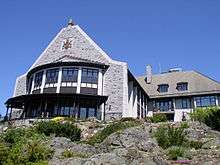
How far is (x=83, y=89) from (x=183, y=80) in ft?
73.9

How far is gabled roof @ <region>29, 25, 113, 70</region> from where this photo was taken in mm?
44781

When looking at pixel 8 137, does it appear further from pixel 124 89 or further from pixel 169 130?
pixel 124 89

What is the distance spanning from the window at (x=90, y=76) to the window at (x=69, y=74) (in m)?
0.94

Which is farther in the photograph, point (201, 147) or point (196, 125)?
point (196, 125)

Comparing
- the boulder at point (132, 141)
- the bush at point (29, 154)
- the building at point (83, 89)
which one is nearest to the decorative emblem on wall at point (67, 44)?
the building at point (83, 89)

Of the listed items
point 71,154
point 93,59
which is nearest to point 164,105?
point 93,59

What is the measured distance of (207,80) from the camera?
2163 inches

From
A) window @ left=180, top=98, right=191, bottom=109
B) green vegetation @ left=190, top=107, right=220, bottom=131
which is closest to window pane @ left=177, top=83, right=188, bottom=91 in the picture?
window @ left=180, top=98, right=191, bottom=109

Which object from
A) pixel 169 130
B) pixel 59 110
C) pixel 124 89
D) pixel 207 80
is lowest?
pixel 169 130

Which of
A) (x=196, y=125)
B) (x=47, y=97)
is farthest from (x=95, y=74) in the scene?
(x=196, y=125)

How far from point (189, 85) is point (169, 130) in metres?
33.6

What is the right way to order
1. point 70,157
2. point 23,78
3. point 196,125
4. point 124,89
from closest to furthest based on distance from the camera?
point 70,157 < point 196,125 < point 124,89 < point 23,78

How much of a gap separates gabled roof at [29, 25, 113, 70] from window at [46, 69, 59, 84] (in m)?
2.99

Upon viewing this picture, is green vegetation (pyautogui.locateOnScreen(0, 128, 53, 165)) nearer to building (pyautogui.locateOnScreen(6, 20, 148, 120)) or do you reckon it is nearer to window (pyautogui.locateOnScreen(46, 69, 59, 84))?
building (pyautogui.locateOnScreen(6, 20, 148, 120))
